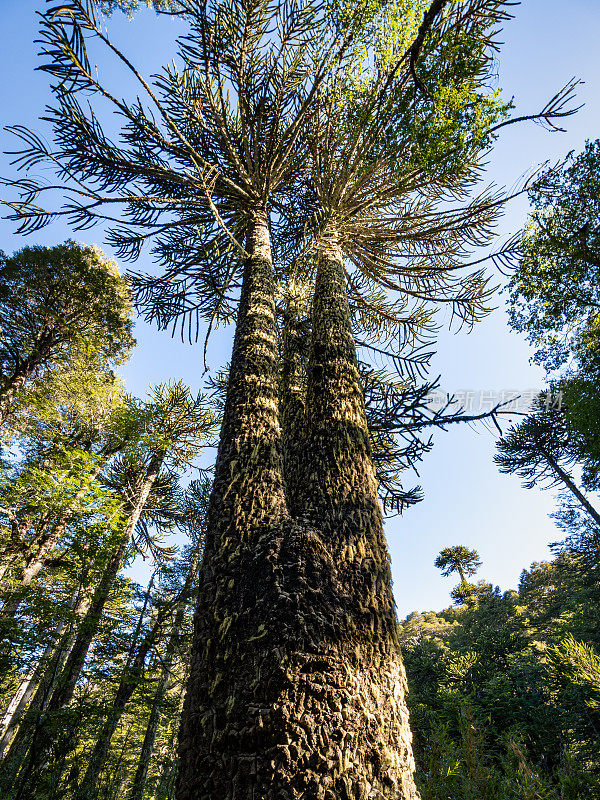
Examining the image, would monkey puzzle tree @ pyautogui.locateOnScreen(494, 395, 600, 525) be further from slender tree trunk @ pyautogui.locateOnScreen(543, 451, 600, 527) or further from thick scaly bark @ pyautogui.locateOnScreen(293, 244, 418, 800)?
thick scaly bark @ pyautogui.locateOnScreen(293, 244, 418, 800)

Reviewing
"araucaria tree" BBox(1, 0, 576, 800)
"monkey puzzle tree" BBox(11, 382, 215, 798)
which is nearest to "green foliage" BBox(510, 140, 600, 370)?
"araucaria tree" BBox(1, 0, 576, 800)

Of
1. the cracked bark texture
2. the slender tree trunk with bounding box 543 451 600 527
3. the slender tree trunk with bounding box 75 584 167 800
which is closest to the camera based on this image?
the cracked bark texture

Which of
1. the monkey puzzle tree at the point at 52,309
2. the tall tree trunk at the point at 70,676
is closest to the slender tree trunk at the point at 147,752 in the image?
the tall tree trunk at the point at 70,676

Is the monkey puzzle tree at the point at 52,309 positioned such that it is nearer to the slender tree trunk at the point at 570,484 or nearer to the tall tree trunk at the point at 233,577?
the tall tree trunk at the point at 233,577

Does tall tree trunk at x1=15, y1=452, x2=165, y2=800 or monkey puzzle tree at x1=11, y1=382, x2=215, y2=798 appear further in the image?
monkey puzzle tree at x1=11, y1=382, x2=215, y2=798

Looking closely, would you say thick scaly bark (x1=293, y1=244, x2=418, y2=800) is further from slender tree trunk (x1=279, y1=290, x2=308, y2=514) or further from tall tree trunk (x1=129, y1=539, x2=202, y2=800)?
tall tree trunk (x1=129, y1=539, x2=202, y2=800)

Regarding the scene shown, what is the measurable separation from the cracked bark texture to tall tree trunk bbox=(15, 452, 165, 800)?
3602 millimetres

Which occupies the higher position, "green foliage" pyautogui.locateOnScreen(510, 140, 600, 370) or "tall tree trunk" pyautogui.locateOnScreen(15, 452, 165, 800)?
"green foliage" pyautogui.locateOnScreen(510, 140, 600, 370)

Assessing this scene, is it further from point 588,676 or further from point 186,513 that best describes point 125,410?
point 588,676

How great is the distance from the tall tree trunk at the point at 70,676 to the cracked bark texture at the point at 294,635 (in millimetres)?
3602

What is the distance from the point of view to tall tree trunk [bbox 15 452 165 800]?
3.37 metres

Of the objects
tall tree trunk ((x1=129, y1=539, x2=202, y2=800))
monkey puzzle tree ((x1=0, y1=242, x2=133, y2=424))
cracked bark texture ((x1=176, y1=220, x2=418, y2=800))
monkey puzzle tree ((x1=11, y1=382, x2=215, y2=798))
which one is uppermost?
monkey puzzle tree ((x1=0, y1=242, x2=133, y2=424))

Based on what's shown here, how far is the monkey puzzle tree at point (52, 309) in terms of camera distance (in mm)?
8273

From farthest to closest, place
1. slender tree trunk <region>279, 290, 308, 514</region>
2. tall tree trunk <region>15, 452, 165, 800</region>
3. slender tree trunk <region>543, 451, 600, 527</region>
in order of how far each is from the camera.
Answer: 1. slender tree trunk <region>543, 451, 600, 527</region>
2. tall tree trunk <region>15, 452, 165, 800</region>
3. slender tree trunk <region>279, 290, 308, 514</region>
